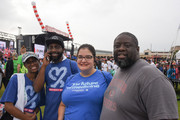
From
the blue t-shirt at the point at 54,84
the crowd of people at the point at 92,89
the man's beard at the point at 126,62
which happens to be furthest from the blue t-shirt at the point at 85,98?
the man's beard at the point at 126,62

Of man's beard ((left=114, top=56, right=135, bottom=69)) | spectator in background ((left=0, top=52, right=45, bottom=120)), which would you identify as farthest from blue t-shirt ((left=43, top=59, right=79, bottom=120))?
man's beard ((left=114, top=56, right=135, bottom=69))

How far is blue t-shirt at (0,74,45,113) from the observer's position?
1.64 m

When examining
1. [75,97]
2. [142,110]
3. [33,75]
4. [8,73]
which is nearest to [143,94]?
[142,110]

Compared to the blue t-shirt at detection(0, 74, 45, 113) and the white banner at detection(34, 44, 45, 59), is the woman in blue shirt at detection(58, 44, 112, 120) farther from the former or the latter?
the white banner at detection(34, 44, 45, 59)

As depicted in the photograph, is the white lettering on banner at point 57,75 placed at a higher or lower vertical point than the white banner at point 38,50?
lower

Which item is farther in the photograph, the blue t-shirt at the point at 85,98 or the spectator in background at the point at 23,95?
the spectator in background at the point at 23,95

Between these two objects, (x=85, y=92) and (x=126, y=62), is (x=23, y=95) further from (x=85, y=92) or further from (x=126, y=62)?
(x=126, y=62)

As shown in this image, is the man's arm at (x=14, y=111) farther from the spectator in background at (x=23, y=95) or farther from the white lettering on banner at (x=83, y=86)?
the white lettering on banner at (x=83, y=86)

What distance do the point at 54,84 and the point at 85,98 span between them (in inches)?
25.4

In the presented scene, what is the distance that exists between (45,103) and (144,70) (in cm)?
158

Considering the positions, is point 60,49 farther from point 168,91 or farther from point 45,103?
point 168,91

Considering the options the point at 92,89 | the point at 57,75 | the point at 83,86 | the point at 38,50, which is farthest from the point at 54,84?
the point at 38,50

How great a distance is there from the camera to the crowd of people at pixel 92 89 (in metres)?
0.96

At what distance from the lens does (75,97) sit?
1521 millimetres
